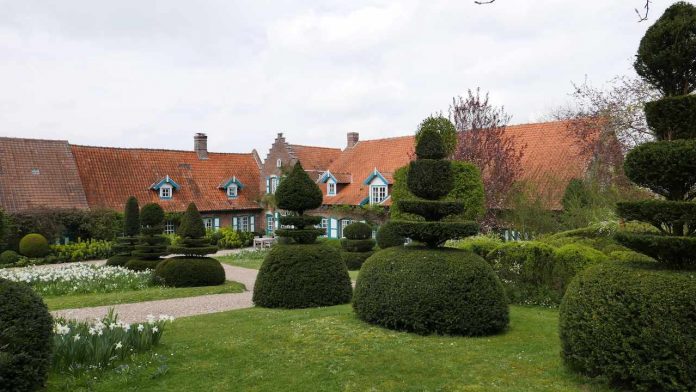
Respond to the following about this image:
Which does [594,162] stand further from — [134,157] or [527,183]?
[134,157]

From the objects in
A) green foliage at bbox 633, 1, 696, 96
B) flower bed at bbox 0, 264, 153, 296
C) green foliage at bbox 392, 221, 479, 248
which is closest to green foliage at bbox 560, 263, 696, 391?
green foliage at bbox 633, 1, 696, 96

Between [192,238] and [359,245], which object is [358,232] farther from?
[192,238]

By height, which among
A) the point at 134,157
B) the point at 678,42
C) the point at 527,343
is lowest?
the point at 527,343

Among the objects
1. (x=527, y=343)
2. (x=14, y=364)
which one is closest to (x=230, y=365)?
(x=14, y=364)

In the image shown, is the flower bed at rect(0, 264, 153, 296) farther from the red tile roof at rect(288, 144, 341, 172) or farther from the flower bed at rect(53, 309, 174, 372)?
the red tile roof at rect(288, 144, 341, 172)

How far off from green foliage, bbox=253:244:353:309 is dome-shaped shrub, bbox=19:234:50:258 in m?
19.2

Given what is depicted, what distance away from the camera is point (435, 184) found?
9445 millimetres

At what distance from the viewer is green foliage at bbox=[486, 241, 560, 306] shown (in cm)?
1244

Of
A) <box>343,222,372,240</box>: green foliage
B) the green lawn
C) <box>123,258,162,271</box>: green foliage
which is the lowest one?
the green lawn

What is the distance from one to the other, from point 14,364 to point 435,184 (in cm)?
682

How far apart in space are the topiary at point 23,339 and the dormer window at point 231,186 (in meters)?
32.1

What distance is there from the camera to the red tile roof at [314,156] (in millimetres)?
37500

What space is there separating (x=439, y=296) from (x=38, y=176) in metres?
30.0

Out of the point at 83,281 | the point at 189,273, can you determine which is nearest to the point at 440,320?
the point at 189,273
